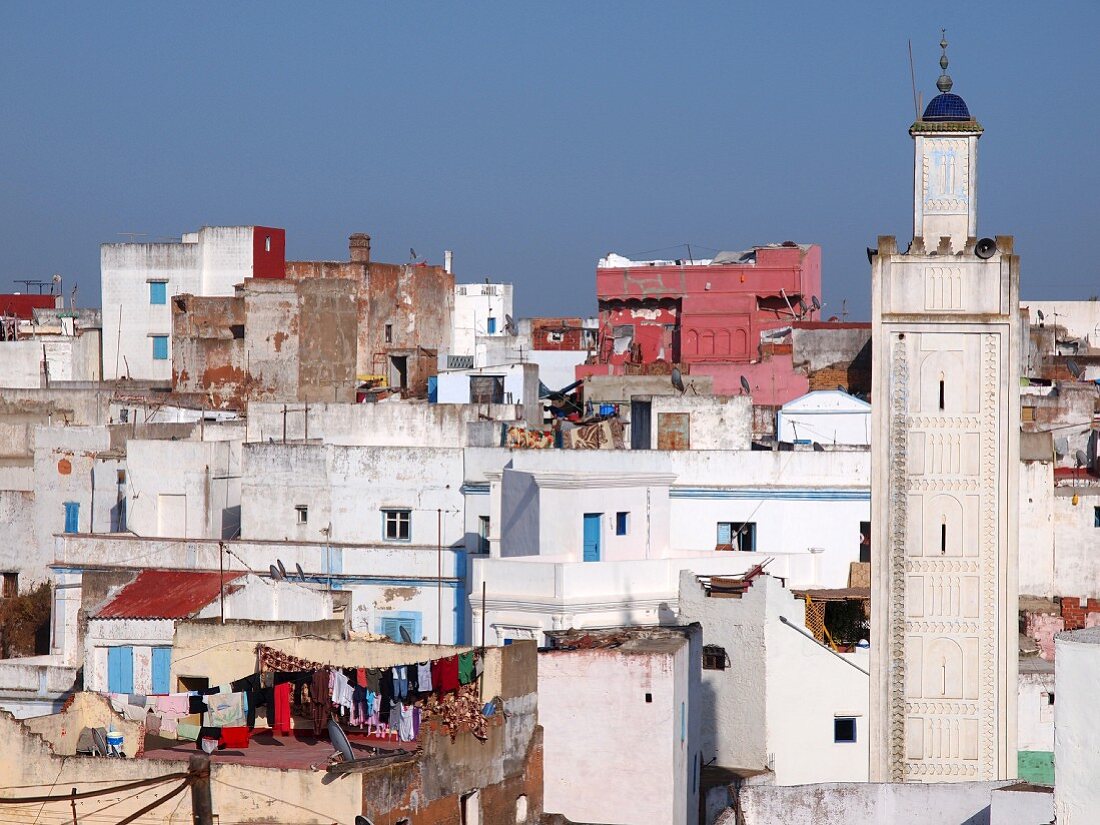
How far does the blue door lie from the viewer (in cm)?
3186

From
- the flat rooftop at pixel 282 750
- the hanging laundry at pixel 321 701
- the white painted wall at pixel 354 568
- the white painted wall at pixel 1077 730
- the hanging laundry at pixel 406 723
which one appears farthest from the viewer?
the white painted wall at pixel 354 568

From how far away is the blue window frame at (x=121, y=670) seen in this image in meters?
32.2

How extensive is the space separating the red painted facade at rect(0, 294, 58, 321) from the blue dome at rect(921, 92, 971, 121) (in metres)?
45.3

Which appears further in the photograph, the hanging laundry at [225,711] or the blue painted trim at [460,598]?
the blue painted trim at [460,598]

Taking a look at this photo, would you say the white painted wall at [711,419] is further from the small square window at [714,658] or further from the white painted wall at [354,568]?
the small square window at [714,658]

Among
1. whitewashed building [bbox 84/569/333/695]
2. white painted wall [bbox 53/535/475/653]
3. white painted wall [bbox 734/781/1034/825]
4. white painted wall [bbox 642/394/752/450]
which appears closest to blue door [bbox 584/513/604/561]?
whitewashed building [bbox 84/569/333/695]

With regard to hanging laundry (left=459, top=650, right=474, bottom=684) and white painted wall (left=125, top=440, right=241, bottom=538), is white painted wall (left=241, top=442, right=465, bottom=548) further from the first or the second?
hanging laundry (left=459, top=650, right=474, bottom=684)

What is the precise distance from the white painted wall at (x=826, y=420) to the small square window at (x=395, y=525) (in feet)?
25.2

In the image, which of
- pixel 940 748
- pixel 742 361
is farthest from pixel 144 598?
pixel 742 361

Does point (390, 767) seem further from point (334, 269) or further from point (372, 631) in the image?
point (334, 269)

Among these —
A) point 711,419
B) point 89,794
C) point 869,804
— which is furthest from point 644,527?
point 869,804

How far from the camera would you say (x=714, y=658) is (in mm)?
30312

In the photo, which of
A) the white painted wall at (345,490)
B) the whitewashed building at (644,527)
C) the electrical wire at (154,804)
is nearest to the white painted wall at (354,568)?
the whitewashed building at (644,527)

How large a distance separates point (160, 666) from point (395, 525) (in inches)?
290
